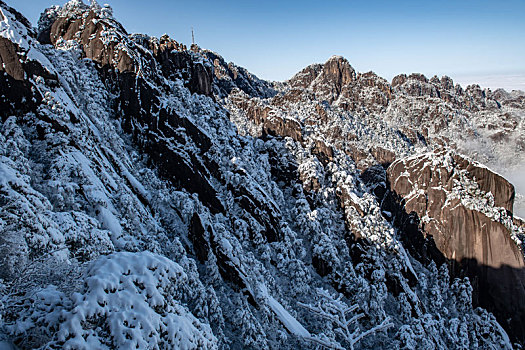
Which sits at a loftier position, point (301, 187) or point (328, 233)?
point (301, 187)

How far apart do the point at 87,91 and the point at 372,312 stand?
43.9m

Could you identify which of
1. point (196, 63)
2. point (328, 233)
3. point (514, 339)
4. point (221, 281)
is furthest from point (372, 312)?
point (196, 63)

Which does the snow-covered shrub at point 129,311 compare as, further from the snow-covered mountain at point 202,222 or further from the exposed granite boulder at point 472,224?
the exposed granite boulder at point 472,224

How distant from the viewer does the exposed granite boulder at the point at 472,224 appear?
142ft

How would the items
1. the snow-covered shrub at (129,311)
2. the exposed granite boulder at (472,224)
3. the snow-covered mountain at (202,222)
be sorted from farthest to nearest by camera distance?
the exposed granite boulder at (472,224)
the snow-covered mountain at (202,222)
the snow-covered shrub at (129,311)

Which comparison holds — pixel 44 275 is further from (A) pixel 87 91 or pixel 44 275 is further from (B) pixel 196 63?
(B) pixel 196 63

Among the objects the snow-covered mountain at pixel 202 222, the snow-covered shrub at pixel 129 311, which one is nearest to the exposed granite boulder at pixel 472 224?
the snow-covered mountain at pixel 202 222

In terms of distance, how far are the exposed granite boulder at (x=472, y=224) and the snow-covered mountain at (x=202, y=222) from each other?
0.75 ft

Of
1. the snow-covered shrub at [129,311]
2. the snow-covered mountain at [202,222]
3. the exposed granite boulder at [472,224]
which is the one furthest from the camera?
the exposed granite boulder at [472,224]

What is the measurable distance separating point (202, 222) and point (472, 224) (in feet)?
141

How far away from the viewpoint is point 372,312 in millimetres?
35125

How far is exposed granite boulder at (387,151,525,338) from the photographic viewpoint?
4334cm

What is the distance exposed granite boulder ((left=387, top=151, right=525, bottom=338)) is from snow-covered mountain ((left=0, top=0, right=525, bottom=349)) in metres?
0.23

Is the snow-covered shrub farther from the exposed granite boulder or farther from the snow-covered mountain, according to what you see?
the exposed granite boulder
